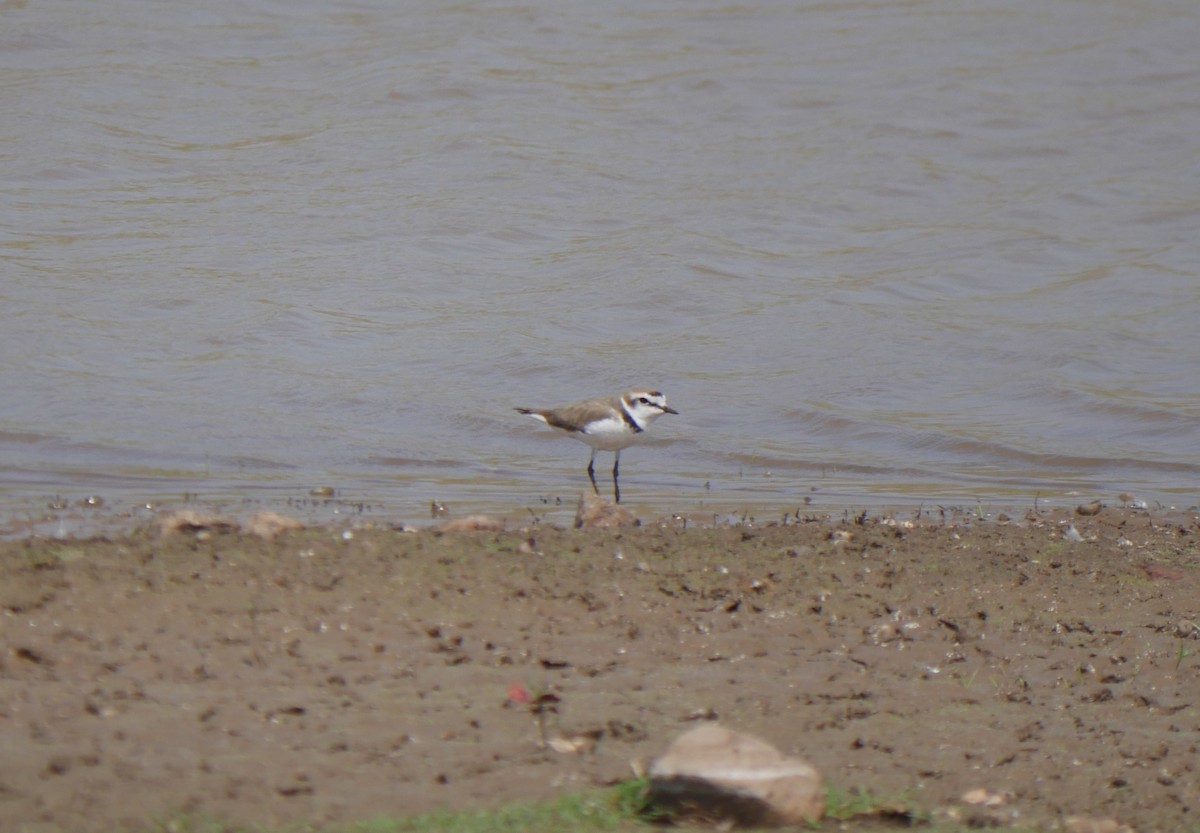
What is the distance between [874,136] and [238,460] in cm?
1149

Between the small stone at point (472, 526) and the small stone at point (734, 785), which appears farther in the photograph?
the small stone at point (472, 526)

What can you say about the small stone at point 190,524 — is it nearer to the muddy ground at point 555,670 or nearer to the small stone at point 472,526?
the muddy ground at point 555,670

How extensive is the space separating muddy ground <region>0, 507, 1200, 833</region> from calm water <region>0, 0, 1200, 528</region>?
7.93ft

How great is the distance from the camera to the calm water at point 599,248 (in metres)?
10.2

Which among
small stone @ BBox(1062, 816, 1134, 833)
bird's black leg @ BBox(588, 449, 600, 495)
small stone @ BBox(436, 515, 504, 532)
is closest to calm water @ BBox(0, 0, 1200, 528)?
bird's black leg @ BBox(588, 449, 600, 495)

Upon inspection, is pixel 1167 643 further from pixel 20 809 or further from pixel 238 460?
pixel 238 460

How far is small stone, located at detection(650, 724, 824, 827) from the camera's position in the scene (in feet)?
12.0

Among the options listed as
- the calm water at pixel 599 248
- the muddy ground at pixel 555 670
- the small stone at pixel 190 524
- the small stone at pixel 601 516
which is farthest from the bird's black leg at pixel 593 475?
the small stone at pixel 190 524

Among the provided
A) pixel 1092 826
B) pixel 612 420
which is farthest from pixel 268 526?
pixel 612 420

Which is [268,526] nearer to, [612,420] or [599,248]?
[612,420]

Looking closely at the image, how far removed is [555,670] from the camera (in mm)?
4758

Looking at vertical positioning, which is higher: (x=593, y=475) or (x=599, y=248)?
(x=599, y=248)

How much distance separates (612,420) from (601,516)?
225 centimetres

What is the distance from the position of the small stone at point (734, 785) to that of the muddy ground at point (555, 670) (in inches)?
6.0
